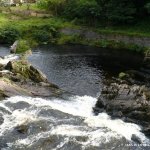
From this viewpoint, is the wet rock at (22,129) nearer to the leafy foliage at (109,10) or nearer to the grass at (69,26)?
the grass at (69,26)

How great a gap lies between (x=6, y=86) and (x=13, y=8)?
52.3 meters

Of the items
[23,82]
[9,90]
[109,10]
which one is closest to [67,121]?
[9,90]

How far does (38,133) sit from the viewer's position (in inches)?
1644

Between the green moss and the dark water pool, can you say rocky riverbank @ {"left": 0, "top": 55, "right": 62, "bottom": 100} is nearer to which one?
the dark water pool

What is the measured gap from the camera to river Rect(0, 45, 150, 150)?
4016 cm

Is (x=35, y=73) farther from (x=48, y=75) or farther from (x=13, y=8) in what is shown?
(x=13, y=8)

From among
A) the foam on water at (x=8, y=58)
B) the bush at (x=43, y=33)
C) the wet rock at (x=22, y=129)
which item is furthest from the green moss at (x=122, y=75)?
the bush at (x=43, y=33)

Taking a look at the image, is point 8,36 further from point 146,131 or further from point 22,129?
point 146,131

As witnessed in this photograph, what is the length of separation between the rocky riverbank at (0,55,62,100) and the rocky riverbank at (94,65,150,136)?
6437mm

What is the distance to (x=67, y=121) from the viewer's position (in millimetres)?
44938

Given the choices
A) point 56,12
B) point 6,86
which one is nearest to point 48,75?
point 6,86

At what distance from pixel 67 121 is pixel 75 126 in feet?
5.35

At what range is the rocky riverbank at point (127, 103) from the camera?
150ft

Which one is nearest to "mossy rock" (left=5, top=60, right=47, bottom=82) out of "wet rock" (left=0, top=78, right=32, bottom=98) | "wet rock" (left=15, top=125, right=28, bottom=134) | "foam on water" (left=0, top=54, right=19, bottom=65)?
"wet rock" (left=0, top=78, right=32, bottom=98)
